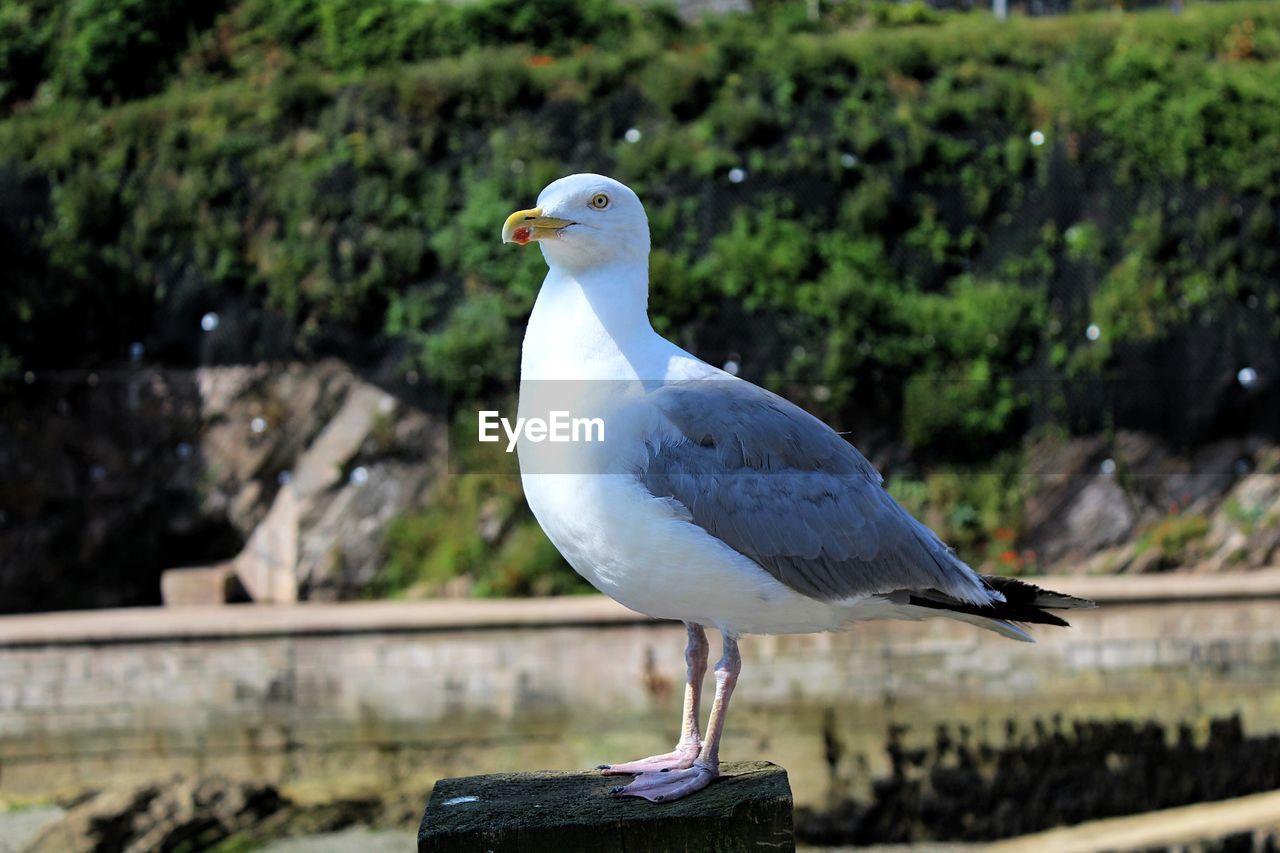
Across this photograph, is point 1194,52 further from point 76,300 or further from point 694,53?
point 76,300

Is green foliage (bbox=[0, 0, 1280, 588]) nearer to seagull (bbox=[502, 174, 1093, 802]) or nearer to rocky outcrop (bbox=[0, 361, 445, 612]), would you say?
rocky outcrop (bbox=[0, 361, 445, 612])

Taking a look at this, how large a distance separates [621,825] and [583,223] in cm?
133

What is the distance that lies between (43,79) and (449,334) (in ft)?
24.1

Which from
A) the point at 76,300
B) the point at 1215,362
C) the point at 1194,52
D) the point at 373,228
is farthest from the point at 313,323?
the point at 1194,52

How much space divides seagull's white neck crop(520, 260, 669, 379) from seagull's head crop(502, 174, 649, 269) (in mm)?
37

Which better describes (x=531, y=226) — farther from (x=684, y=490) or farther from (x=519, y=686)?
(x=519, y=686)

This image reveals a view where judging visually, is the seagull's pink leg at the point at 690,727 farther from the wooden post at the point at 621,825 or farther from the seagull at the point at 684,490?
the wooden post at the point at 621,825

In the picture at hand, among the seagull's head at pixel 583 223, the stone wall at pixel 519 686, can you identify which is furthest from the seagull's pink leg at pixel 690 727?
the stone wall at pixel 519 686

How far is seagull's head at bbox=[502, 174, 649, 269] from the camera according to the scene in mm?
2887

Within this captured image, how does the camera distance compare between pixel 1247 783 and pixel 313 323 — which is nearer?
pixel 1247 783

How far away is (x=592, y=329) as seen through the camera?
293 centimetres

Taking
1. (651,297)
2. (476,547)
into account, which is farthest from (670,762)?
(651,297)

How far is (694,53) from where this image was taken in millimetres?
16312

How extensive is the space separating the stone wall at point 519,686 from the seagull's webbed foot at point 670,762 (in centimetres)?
691
